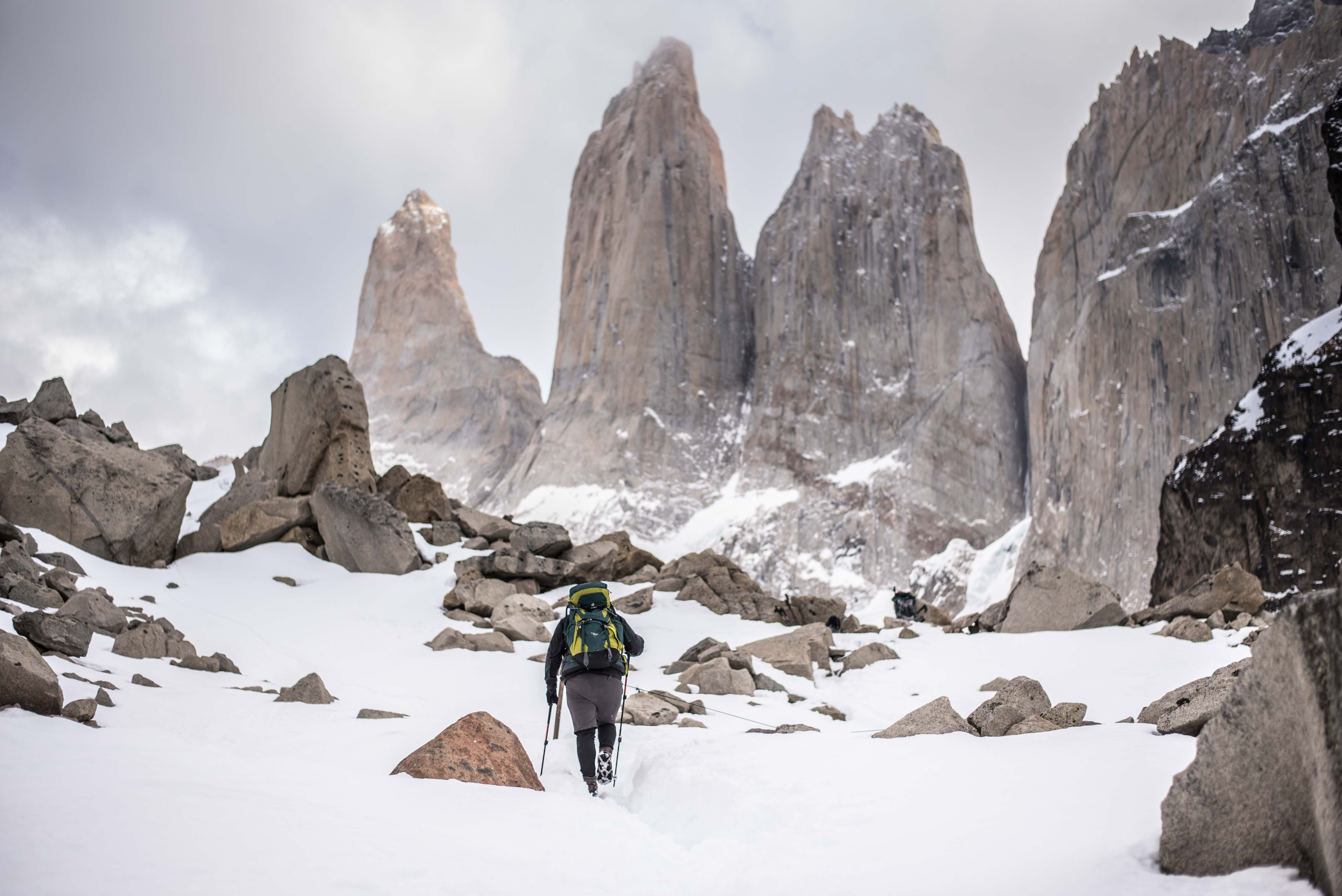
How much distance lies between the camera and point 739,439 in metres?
64.4

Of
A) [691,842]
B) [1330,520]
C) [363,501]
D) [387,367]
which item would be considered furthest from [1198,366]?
[387,367]

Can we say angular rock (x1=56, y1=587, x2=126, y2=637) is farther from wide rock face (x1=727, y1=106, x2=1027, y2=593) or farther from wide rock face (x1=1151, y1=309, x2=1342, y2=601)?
wide rock face (x1=727, y1=106, x2=1027, y2=593)

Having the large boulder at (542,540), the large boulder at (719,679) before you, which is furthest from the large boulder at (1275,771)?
the large boulder at (542,540)

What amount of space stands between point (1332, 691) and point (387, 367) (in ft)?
305

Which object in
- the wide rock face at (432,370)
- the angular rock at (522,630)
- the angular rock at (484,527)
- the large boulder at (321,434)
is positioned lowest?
the angular rock at (522,630)

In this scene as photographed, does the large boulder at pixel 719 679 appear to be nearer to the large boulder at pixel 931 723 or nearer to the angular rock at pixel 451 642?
the angular rock at pixel 451 642

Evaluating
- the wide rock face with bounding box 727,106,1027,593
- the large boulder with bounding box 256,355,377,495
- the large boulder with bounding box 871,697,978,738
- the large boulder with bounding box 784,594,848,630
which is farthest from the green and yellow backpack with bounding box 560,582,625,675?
the wide rock face with bounding box 727,106,1027,593

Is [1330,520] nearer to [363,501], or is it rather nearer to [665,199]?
[363,501]

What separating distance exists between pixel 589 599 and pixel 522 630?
17.6 ft

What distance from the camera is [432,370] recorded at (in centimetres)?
8738

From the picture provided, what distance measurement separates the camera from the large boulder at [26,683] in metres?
4.32

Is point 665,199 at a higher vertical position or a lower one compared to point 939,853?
higher

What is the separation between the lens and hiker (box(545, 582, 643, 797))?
231 inches

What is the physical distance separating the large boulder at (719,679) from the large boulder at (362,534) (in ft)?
21.4
